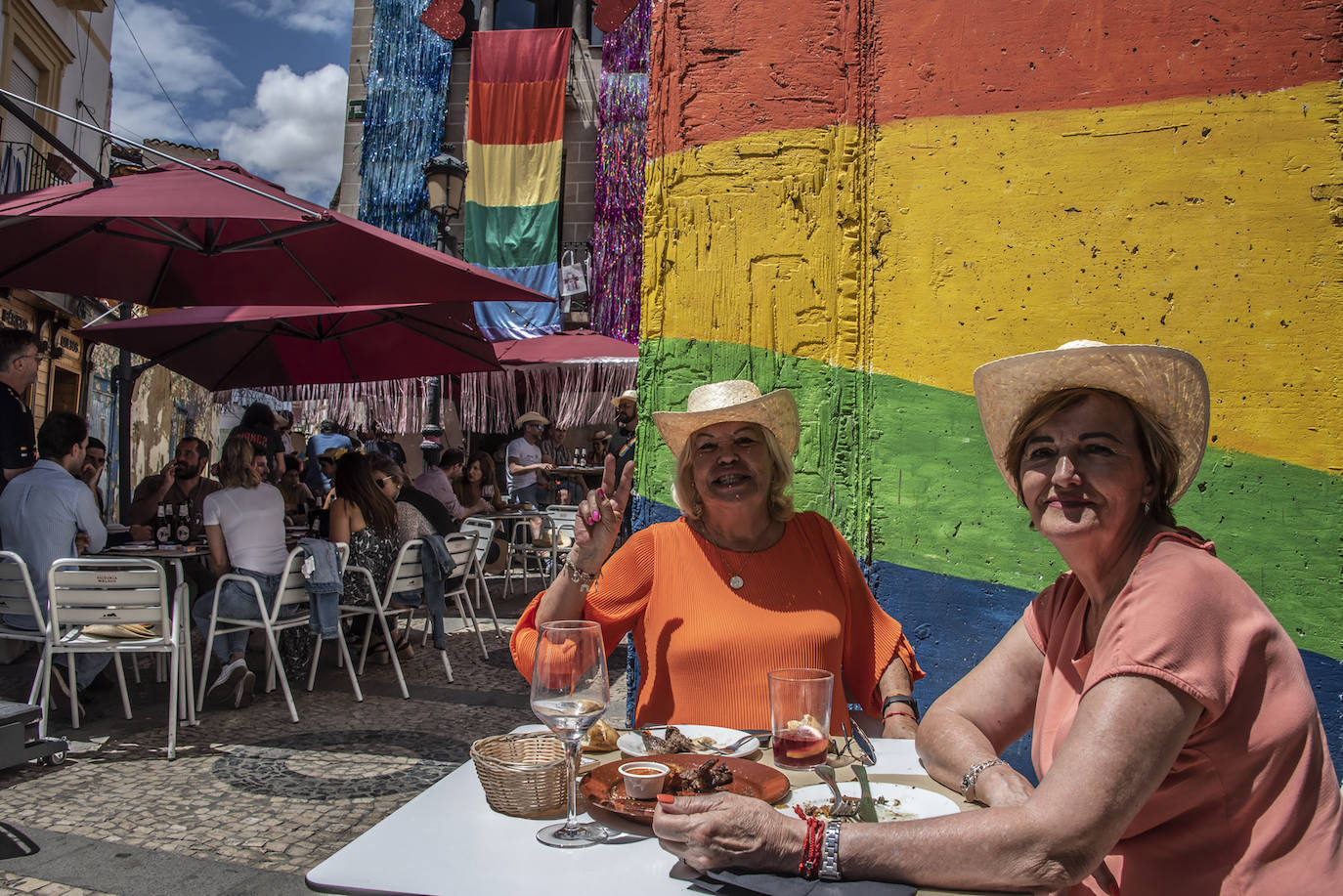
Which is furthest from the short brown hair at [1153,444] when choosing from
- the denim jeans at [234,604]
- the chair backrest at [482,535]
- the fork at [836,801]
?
the chair backrest at [482,535]

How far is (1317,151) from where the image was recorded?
3.01 m

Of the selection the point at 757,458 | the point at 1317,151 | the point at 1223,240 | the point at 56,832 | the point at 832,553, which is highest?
the point at 1317,151

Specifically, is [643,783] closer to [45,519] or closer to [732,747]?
[732,747]

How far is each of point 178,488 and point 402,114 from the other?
9.10 meters

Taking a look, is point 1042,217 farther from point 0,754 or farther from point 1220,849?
point 0,754

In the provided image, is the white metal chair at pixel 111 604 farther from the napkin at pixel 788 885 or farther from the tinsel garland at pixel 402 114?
the tinsel garland at pixel 402 114

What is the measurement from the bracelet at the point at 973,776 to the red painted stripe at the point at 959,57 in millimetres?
2488

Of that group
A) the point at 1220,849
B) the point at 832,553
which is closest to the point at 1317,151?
the point at 832,553

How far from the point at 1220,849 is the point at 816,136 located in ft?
8.80

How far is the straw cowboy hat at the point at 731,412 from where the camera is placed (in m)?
2.58

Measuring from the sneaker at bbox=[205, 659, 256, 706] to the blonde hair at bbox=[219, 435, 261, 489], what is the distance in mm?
1035

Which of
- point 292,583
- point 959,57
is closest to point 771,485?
point 959,57

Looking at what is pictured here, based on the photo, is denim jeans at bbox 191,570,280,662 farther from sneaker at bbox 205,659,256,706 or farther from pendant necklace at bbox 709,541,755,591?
pendant necklace at bbox 709,541,755,591

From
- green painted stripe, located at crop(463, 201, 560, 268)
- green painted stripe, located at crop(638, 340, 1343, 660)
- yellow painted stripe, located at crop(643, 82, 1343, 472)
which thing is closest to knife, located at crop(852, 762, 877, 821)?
green painted stripe, located at crop(638, 340, 1343, 660)
